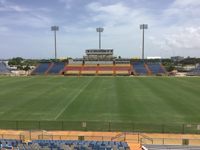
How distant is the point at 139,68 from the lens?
357 feet

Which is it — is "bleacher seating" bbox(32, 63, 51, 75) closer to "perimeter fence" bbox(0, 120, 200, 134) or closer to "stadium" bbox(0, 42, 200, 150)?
"stadium" bbox(0, 42, 200, 150)

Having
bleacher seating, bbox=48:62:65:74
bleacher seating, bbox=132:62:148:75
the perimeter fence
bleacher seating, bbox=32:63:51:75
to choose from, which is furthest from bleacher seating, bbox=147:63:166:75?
the perimeter fence

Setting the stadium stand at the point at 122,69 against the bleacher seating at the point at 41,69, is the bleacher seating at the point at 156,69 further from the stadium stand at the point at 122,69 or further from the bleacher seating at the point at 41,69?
the bleacher seating at the point at 41,69

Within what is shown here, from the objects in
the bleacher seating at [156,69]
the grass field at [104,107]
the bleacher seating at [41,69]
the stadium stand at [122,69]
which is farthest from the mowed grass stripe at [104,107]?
the bleacher seating at [41,69]

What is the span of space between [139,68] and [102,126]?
81914 mm

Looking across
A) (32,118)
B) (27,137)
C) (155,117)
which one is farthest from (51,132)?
(155,117)

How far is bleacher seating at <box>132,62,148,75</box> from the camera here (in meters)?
102

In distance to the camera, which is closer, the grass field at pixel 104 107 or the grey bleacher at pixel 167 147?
the grey bleacher at pixel 167 147

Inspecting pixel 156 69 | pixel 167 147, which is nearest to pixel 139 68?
pixel 156 69

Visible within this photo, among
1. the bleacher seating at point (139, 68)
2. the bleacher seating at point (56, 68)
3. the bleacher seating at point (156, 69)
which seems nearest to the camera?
the bleacher seating at point (139, 68)

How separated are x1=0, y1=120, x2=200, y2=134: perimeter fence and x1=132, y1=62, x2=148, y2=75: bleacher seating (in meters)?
72.8

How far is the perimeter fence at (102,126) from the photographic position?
2750 cm

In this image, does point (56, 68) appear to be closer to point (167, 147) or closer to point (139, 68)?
point (139, 68)

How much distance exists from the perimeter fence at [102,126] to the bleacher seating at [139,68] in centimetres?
7282
